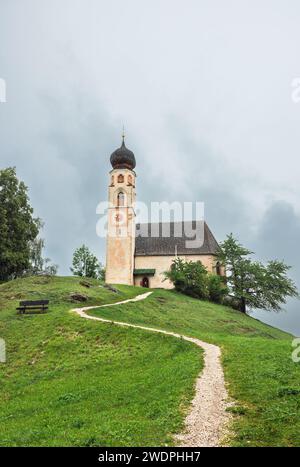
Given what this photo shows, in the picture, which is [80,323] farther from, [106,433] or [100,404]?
[106,433]

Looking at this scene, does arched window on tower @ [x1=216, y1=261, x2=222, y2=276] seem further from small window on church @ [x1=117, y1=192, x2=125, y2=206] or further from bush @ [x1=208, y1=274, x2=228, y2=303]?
small window on church @ [x1=117, y1=192, x2=125, y2=206]

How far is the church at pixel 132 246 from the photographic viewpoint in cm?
5822

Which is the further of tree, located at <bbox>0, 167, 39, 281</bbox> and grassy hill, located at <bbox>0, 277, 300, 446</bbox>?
tree, located at <bbox>0, 167, 39, 281</bbox>

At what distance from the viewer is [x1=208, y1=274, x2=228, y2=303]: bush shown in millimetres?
51719

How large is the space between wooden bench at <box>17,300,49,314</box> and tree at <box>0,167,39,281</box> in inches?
628

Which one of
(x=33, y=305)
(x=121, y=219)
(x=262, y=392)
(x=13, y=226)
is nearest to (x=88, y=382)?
(x=262, y=392)

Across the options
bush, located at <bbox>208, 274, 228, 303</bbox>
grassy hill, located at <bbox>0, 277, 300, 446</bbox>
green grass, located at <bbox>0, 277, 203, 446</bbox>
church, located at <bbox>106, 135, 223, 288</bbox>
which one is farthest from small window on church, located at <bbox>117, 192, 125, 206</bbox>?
green grass, located at <bbox>0, 277, 203, 446</bbox>

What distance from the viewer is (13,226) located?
47.8 meters

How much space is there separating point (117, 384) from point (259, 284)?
41632mm

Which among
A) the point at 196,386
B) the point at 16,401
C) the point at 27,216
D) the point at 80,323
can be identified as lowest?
the point at 16,401

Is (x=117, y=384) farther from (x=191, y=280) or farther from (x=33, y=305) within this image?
(x=191, y=280)
